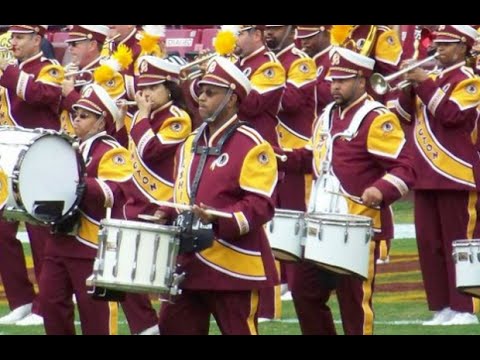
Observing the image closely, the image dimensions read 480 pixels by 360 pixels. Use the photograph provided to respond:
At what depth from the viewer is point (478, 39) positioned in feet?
36.9

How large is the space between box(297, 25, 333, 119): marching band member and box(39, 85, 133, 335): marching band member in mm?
3293

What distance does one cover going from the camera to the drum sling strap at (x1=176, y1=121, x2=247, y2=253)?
8.35m

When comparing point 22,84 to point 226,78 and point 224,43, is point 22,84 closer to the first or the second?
point 224,43

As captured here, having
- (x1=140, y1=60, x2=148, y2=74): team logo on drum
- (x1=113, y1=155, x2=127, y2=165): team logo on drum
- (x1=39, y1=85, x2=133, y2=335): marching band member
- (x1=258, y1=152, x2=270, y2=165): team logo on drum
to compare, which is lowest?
(x1=39, y1=85, x2=133, y2=335): marching band member

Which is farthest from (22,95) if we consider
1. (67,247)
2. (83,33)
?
(67,247)

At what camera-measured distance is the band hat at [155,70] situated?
35.2ft

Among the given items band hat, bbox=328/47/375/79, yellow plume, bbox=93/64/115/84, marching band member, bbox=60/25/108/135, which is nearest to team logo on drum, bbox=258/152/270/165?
band hat, bbox=328/47/375/79

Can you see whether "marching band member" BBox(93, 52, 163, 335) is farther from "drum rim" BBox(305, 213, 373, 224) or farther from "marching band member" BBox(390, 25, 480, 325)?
"marching band member" BBox(390, 25, 480, 325)

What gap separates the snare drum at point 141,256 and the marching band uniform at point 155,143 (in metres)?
2.28

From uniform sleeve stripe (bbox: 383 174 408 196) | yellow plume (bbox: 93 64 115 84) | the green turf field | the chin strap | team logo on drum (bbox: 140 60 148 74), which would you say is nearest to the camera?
the chin strap

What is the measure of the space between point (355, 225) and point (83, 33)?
4.04 metres

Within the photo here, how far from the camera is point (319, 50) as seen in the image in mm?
13242

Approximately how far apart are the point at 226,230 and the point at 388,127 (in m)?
1.78
